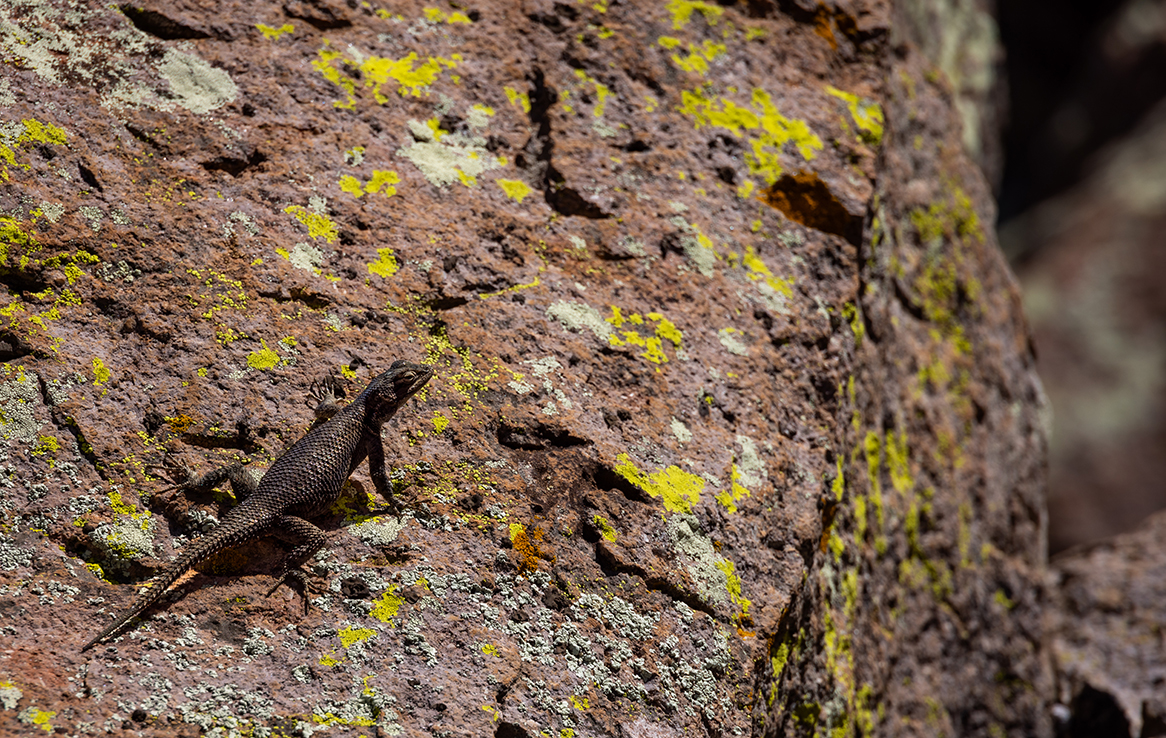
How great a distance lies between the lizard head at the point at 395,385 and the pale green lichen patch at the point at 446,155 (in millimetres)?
1033

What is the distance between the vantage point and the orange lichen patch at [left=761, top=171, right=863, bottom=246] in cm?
461

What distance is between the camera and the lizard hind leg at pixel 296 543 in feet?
10.2

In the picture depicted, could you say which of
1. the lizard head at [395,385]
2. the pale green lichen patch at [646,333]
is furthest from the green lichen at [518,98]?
the lizard head at [395,385]

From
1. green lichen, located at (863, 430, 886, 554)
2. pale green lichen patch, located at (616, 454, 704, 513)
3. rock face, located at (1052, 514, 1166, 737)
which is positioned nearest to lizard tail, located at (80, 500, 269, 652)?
pale green lichen patch, located at (616, 454, 704, 513)

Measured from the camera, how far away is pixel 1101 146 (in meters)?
16.9

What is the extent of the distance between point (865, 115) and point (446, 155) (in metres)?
2.44

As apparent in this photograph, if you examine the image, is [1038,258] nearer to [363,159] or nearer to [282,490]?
[363,159]

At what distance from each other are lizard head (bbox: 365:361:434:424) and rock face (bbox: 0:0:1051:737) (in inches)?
2.8

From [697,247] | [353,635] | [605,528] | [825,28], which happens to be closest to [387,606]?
[353,635]

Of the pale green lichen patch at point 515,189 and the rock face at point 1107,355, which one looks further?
the rock face at point 1107,355

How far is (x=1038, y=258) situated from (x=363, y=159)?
1323cm

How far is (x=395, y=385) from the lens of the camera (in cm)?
352

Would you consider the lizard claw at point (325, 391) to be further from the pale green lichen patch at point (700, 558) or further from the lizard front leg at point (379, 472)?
the pale green lichen patch at point (700, 558)

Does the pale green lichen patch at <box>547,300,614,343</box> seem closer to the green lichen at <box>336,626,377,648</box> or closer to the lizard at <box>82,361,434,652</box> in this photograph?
the lizard at <box>82,361,434,652</box>
